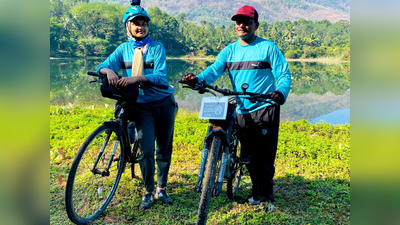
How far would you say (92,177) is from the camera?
10.3 ft

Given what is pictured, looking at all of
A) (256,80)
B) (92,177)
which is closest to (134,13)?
(256,80)

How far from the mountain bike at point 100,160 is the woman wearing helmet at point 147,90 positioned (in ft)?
0.43

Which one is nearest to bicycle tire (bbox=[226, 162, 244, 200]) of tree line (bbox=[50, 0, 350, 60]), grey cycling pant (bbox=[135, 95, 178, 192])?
grey cycling pant (bbox=[135, 95, 178, 192])

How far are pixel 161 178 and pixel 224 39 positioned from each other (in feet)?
231

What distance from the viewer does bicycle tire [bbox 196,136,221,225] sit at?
8.21 ft

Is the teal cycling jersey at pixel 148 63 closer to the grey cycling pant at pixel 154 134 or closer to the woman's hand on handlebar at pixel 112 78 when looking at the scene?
the grey cycling pant at pixel 154 134

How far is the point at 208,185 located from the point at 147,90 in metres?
1.15

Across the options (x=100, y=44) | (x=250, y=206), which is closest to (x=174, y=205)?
(x=250, y=206)

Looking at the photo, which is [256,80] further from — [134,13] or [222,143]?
[134,13]

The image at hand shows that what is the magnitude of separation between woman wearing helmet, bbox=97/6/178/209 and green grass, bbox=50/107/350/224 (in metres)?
0.26
